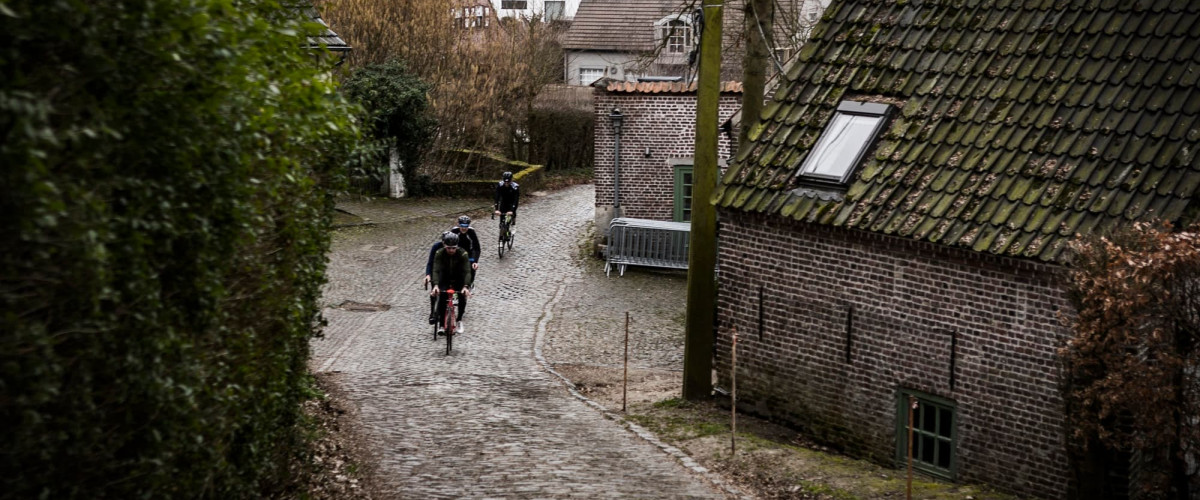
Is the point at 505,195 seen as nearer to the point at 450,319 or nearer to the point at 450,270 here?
the point at 450,270

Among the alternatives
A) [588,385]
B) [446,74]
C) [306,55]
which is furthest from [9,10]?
[446,74]

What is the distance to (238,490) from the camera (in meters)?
7.16

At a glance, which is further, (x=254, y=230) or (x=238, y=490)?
(x=238, y=490)

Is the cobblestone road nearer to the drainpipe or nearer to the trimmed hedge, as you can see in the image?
the drainpipe

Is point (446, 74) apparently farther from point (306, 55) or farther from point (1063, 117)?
point (306, 55)

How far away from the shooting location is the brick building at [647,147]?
27625mm

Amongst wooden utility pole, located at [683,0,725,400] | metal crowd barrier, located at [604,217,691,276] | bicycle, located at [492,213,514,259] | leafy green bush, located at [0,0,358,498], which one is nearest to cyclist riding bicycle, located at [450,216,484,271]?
wooden utility pole, located at [683,0,725,400]

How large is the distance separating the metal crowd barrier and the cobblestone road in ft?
3.55

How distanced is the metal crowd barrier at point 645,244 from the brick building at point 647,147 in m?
2.82

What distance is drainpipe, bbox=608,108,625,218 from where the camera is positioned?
27.5m

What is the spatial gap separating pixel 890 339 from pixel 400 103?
71.7ft

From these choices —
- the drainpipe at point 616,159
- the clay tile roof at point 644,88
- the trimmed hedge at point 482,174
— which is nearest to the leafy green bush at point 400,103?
the trimmed hedge at point 482,174

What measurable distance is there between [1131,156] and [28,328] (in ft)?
31.5

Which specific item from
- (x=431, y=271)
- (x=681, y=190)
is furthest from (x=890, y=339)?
(x=681, y=190)
